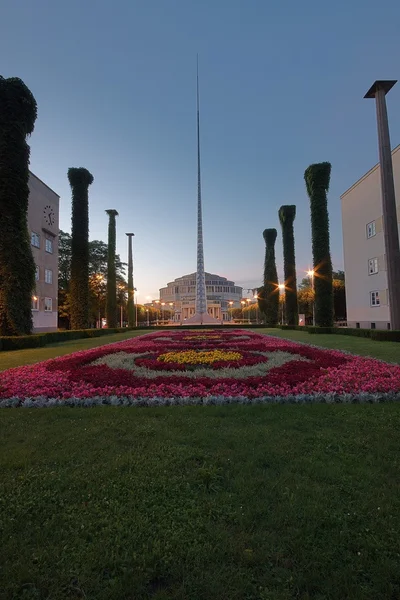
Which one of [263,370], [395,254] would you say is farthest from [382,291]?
[263,370]

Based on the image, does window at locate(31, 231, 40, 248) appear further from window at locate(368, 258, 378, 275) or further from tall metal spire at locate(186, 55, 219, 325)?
window at locate(368, 258, 378, 275)

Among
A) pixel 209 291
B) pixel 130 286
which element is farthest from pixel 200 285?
pixel 209 291

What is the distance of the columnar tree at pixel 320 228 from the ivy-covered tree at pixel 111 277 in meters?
20.2

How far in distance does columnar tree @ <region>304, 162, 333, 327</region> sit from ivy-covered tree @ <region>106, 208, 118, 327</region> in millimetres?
20162

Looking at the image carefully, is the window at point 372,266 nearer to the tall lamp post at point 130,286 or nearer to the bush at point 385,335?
the bush at point 385,335

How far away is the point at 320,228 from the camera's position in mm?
A: 24984

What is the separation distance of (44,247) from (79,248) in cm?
728

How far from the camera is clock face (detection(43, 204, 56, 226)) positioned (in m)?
30.6

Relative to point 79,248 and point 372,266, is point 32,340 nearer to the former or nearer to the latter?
point 79,248

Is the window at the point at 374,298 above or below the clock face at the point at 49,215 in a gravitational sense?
below

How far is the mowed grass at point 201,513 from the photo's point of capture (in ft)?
5.80

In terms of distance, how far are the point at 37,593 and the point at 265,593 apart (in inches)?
44.4

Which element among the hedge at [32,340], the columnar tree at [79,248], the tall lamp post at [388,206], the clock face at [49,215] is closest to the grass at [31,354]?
the hedge at [32,340]

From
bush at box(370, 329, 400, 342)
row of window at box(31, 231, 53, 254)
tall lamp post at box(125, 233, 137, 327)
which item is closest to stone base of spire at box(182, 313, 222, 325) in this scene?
tall lamp post at box(125, 233, 137, 327)
